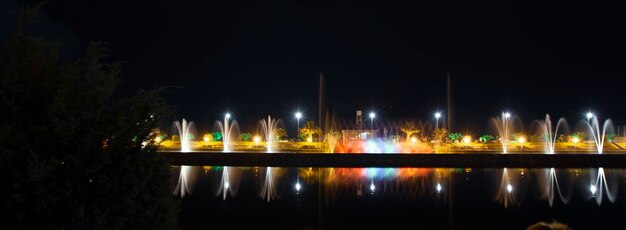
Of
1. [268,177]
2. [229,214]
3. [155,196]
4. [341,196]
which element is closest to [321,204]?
[341,196]

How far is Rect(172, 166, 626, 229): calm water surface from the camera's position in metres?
16.6

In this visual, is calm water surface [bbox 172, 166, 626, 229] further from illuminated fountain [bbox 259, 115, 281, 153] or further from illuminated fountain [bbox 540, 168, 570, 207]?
illuminated fountain [bbox 259, 115, 281, 153]

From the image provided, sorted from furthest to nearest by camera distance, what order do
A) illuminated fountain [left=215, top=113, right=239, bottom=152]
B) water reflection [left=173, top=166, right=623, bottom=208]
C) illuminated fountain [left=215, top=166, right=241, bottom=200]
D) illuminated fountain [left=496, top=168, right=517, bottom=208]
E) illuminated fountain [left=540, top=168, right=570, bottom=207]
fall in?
illuminated fountain [left=215, top=113, right=239, bottom=152], illuminated fountain [left=215, top=166, right=241, bottom=200], water reflection [left=173, top=166, right=623, bottom=208], illuminated fountain [left=540, top=168, right=570, bottom=207], illuminated fountain [left=496, top=168, right=517, bottom=208]

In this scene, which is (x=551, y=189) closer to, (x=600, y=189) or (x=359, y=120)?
(x=600, y=189)

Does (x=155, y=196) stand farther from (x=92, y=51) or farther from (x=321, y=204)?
(x=321, y=204)

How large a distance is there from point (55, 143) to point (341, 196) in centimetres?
1883

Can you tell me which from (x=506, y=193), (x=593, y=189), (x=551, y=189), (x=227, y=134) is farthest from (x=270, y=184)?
(x=227, y=134)

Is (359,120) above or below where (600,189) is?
above

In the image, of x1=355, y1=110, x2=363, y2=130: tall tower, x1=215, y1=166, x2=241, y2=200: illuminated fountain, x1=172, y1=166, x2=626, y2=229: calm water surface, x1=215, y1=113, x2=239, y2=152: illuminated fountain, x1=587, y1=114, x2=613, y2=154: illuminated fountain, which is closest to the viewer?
x1=172, y1=166, x2=626, y2=229: calm water surface

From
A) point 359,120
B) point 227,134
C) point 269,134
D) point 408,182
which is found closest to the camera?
point 408,182

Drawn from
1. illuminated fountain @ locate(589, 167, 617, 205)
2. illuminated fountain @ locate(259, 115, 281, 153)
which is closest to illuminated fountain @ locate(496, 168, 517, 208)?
illuminated fountain @ locate(589, 167, 617, 205)

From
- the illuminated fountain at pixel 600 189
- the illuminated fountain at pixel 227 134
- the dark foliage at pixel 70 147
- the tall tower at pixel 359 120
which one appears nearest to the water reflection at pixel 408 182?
the illuminated fountain at pixel 600 189

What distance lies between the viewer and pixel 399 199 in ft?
69.4

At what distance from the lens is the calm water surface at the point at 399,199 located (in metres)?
16.6
